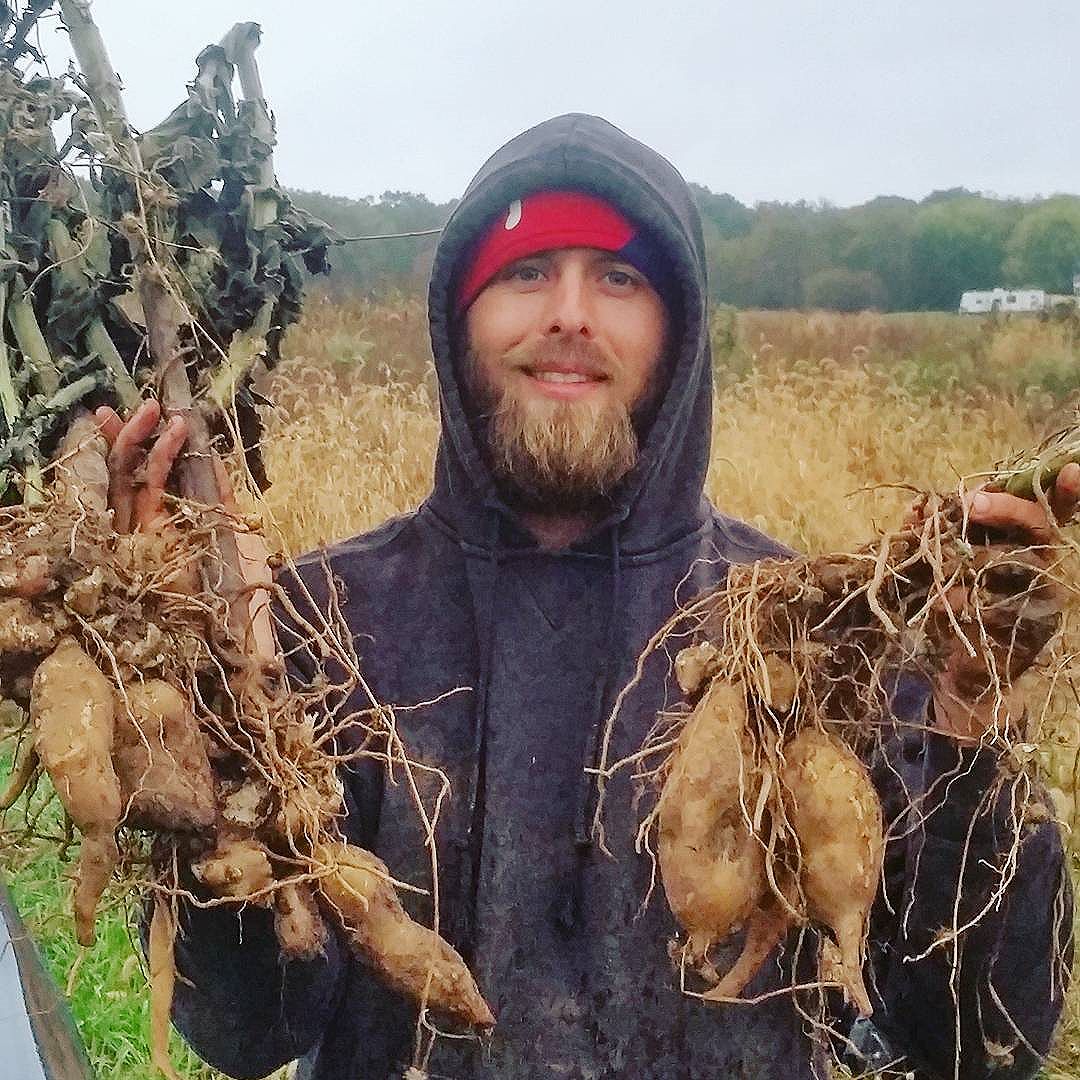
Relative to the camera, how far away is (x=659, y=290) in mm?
933

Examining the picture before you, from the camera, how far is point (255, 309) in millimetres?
945

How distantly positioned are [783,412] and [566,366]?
1.08 ft

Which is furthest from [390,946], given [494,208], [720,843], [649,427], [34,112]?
[34,112]

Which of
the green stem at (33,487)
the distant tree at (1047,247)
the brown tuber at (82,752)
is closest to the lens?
the brown tuber at (82,752)

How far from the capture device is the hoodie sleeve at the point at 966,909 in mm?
768

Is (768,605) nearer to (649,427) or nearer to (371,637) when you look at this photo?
(649,427)

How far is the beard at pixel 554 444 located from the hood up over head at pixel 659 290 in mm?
18

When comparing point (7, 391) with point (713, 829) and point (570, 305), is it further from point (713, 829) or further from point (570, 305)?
point (713, 829)

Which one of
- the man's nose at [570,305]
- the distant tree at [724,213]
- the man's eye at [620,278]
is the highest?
the distant tree at [724,213]

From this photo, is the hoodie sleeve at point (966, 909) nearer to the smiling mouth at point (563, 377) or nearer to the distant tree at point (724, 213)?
the smiling mouth at point (563, 377)

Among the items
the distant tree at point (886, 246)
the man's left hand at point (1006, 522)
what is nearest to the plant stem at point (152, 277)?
the man's left hand at point (1006, 522)

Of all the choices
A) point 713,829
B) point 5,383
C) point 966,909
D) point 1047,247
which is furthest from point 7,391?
point 1047,247

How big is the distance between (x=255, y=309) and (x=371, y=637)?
35 cm

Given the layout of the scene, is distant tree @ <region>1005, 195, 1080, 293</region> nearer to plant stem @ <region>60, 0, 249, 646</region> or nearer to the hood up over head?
the hood up over head
